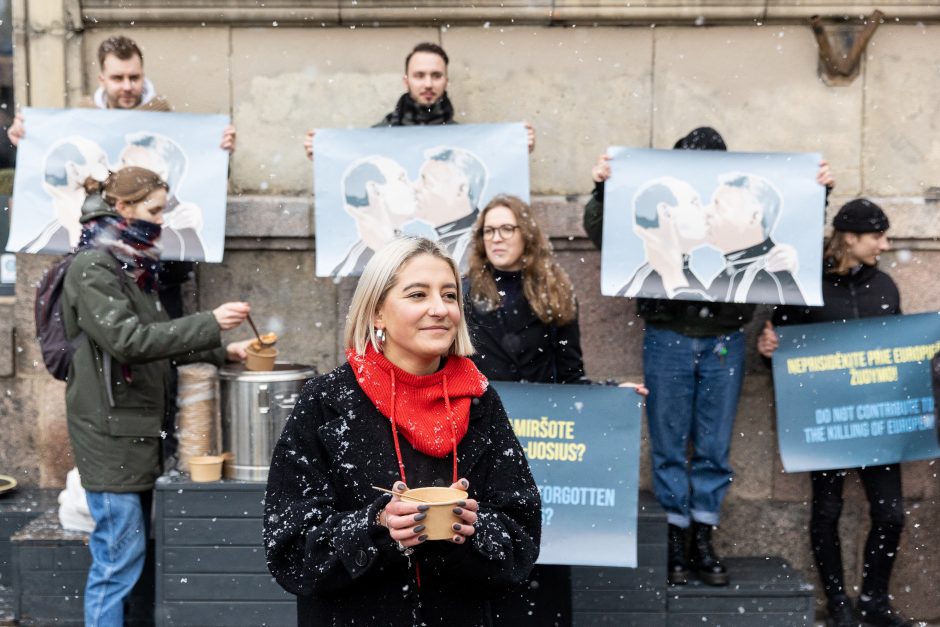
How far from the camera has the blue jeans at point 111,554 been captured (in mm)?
5688

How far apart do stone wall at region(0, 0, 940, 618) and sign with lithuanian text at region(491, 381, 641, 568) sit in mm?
1127

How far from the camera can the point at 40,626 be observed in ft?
20.5

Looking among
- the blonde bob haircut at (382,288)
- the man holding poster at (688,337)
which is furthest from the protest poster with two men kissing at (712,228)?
the blonde bob haircut at (382,288)

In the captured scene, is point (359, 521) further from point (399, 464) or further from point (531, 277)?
point (531, 277)

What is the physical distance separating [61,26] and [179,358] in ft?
7.73

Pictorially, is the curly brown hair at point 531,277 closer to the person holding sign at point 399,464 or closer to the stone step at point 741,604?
the stone step at point 741,604

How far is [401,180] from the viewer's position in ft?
21.4

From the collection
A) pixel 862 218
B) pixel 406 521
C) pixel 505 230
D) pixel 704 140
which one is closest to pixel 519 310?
pixel 505 230

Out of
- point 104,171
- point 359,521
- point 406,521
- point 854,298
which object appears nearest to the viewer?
point 406,521

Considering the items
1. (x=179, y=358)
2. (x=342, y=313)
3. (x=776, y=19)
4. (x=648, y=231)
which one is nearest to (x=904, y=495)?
(x=648, y=231)

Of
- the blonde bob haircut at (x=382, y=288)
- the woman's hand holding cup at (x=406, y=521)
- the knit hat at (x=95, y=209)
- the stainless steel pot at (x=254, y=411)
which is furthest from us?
the stainless steel pot at (x=254, y=411)

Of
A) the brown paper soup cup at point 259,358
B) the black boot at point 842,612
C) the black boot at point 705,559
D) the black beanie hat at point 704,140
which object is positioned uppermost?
the black beanie hat at point 704,140

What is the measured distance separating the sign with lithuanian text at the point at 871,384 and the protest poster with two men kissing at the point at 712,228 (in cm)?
37

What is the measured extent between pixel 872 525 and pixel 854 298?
4.10 feet
